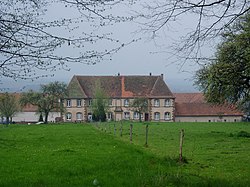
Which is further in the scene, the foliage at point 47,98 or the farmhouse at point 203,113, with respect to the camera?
the farmhouse at point 203,113

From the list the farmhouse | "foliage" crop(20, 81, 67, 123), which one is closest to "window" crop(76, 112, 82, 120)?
"foliage" crop(20, 81, 67, 123)

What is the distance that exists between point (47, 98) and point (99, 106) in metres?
11.4

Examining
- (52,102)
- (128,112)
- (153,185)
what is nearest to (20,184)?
(153,185)

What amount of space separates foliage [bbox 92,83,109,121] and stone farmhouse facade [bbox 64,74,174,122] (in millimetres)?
5952

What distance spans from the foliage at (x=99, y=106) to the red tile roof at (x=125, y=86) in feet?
23.5

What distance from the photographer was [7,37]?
7.57 meters

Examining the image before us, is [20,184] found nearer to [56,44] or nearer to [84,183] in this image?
[84,183]

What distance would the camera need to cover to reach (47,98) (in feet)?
278

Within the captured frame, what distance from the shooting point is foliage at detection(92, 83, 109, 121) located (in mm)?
90750

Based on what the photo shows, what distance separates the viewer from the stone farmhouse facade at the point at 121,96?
335 feet

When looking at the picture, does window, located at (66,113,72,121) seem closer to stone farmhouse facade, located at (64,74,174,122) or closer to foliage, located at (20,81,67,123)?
stone farmhouse facade, located at (64,74,174,122)

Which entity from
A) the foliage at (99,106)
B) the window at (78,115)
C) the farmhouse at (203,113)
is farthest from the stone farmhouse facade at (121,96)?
the foliage at (99,106)

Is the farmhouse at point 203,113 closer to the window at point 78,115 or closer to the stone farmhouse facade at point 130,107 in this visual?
the stone farmhouse facade at point 130,107

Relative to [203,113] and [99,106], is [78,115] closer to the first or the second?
[99,106]
